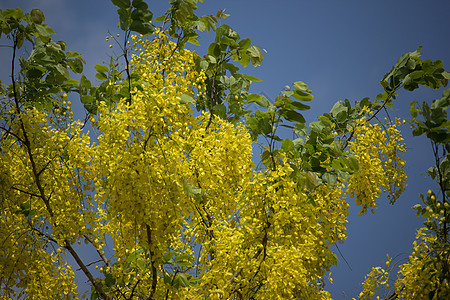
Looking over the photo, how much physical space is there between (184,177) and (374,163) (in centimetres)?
140

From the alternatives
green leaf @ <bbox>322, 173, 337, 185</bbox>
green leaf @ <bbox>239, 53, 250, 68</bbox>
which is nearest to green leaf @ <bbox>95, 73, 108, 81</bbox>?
green leaf @ <bbox>239, 53, 250, 68</bbox>

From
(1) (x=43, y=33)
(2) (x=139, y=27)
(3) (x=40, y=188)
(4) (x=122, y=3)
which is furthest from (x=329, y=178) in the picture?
(1) (x=43, y=33)

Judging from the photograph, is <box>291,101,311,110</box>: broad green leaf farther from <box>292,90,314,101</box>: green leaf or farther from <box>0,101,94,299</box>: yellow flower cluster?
<box>0,101,94,299</box>: yellow flower cluster

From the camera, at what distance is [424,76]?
2795mm

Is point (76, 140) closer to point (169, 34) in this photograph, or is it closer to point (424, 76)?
point (169, 34)

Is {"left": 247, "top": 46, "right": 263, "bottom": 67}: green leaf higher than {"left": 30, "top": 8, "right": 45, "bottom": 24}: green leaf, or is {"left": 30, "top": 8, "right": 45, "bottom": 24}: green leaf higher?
{"left": 30, "top": 8, "right": 45, "bottom": 24}: green leaf

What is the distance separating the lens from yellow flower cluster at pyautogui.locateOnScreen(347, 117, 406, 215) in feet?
9.10

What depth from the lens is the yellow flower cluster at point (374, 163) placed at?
2.77m

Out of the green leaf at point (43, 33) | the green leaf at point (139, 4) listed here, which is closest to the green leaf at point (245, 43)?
the green leaf at point (139, 4)

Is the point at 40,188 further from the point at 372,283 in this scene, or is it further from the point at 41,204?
the point at 372,283

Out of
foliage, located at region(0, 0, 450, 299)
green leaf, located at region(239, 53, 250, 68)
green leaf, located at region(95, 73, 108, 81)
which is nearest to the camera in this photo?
foliage, located at region(0, 0, 450, 299)

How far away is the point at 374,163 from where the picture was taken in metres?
2.78

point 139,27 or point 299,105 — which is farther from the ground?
point 139,27

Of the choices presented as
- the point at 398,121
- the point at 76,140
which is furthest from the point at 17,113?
the point at 398,121
